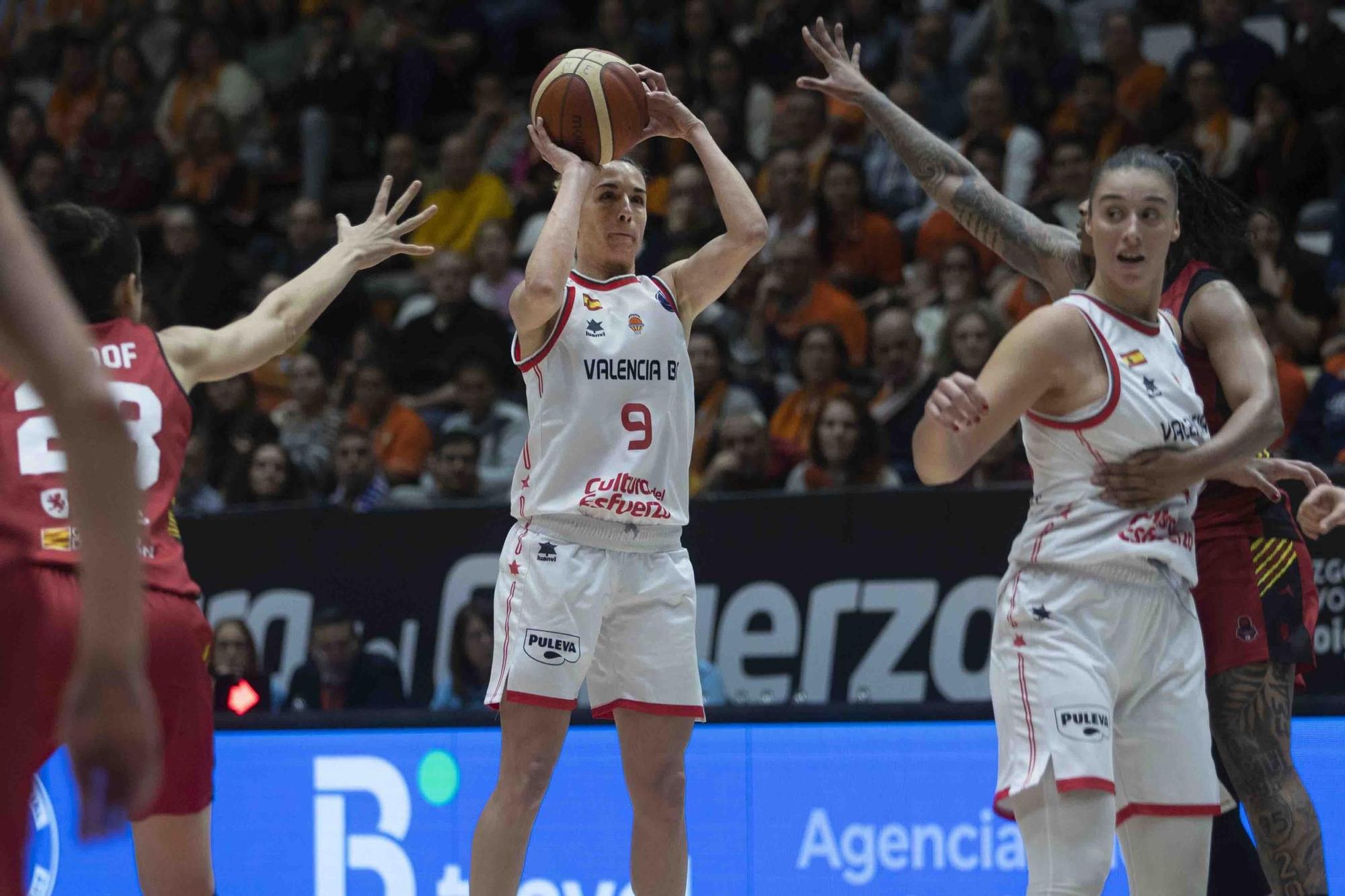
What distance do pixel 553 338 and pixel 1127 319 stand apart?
5.18 feet

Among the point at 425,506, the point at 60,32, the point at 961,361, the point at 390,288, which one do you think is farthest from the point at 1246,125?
the point at 60,32

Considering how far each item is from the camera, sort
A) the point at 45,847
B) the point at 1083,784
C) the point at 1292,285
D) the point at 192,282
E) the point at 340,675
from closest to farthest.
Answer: the point at 1083,784 → the point at 45,847 → the point at 340,675 → the point at 1292,285 → the point at 192,282

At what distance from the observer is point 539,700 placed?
15.5 feet

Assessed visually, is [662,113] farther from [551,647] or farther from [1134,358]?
[1134,358]

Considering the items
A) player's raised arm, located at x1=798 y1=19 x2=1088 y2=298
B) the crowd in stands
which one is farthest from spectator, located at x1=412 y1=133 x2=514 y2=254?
player's raised arm, located at x1=798 y1=19 x2=1088 y2=298

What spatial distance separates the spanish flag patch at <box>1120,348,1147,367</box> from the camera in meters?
4.03

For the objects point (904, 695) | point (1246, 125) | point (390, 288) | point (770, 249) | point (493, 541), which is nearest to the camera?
point (904, 695)

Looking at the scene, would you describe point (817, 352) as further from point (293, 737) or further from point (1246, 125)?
point (293, 737)

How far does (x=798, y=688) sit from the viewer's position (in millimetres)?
7746

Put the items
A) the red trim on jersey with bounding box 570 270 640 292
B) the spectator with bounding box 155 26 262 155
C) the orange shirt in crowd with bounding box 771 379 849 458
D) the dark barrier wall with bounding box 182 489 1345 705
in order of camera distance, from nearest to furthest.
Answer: the red trim on jersey with bounding box 570 270 640 292
the dark barrier wall with bounding box 182 489 1345 705
the orange shirt in crowd with bounding box 771 379 849 458
the spectator with bounding box 155 26 262 155

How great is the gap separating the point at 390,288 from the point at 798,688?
6509 mm

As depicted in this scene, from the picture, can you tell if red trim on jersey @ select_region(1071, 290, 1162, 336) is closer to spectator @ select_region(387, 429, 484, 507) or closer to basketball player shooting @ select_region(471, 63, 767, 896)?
basketball player shooting @ select_region(471, 63, 767, 896)

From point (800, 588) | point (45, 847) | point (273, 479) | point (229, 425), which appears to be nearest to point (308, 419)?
point (229, 425)

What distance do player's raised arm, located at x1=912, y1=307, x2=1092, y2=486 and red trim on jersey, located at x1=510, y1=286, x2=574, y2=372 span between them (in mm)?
1262
